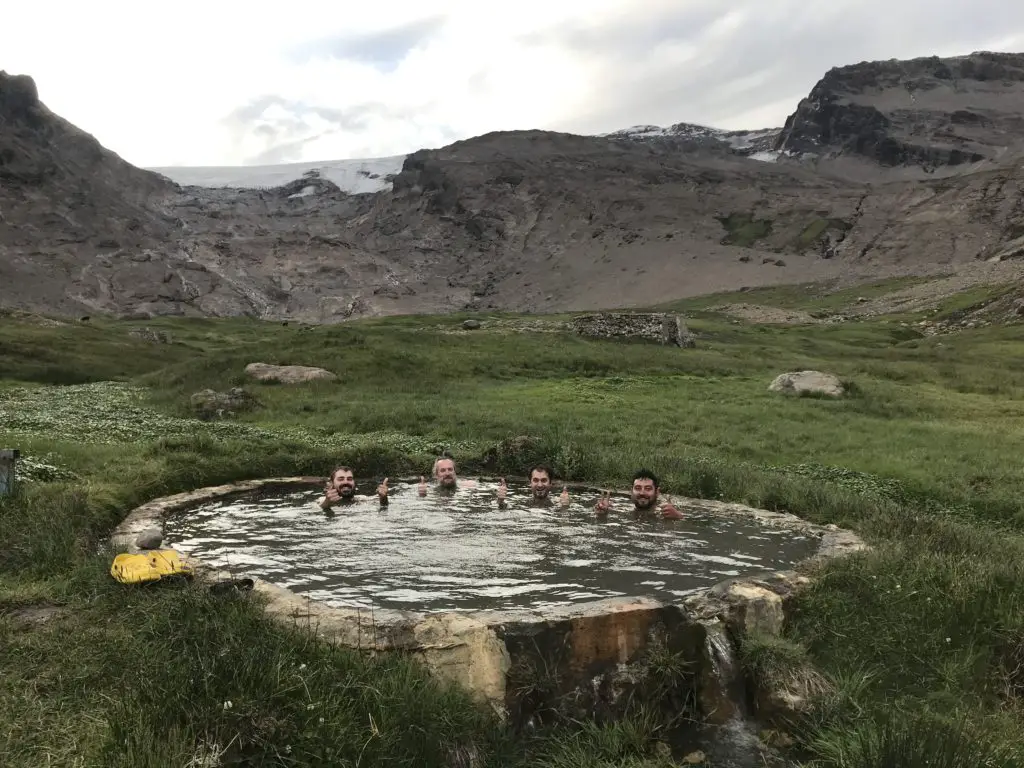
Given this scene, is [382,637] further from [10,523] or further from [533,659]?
[10,523]

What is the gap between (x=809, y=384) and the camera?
31.3m

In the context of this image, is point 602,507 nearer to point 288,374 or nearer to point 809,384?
point 809,384

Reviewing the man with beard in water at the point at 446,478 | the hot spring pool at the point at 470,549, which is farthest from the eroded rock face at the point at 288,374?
the hot spring pool at the point at 470,549

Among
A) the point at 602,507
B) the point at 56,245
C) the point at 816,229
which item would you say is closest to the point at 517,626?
the point at 602,507

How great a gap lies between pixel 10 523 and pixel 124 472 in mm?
4077

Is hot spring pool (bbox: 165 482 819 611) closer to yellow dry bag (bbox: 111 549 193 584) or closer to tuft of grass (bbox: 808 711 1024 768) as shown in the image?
yellow dry bag (bbox: 111 549 193 584)

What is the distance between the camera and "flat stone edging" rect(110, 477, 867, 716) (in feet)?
23.7

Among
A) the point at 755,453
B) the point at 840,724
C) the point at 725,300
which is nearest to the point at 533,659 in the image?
the point at 840,724

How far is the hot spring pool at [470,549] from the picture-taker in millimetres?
9047

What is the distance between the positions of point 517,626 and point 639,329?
47248mm

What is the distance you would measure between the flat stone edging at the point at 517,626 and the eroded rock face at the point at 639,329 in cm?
4384

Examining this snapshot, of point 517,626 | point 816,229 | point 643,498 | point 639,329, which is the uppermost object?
point 816,229

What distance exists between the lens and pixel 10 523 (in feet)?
32.9

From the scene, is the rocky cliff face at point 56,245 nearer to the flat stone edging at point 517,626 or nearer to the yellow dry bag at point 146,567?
the yellow dry bag at point 146,567
